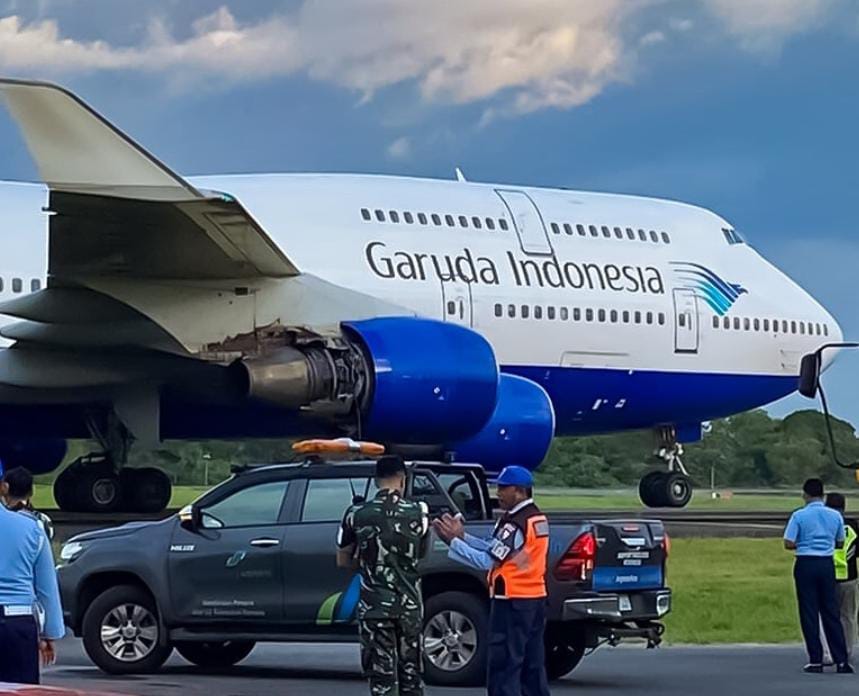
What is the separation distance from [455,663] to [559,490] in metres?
46.2

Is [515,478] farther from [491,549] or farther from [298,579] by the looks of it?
[298,579]

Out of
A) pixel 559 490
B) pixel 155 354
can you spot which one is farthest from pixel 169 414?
pixel 559 490

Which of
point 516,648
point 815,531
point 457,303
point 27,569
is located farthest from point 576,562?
point 457,303

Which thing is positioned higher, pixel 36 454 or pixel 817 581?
pixel 36 454

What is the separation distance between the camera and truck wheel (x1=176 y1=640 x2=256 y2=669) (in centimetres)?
1438

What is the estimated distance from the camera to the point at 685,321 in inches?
1184

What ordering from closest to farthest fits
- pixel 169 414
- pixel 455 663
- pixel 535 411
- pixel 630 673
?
pixel 455 663 < pixel 630 673 < pixel 535 411 < pixel 169 414

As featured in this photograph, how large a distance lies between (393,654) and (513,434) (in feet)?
43.6

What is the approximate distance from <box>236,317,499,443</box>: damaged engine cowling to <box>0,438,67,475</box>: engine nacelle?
801cm

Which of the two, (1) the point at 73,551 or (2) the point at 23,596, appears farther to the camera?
(1) the point at 73,551

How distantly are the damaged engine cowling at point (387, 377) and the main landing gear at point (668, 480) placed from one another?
1118 cm

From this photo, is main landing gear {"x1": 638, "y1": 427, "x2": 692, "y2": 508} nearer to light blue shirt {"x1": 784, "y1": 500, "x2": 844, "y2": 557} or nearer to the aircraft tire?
the aircraft tire

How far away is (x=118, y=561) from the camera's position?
45.1 ft

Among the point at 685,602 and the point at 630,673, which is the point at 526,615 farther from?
the point at 685,602
